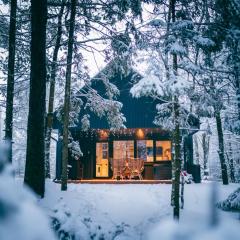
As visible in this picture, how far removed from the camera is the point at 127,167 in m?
17.7

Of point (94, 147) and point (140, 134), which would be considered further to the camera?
point (94, 147)

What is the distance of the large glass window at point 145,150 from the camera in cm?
2035

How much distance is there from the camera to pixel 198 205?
1098 centimetres

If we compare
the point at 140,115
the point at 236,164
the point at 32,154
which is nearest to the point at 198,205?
the point at 32,154

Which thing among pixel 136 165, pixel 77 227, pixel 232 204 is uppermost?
pixel 136 165

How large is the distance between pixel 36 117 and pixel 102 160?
12730mm

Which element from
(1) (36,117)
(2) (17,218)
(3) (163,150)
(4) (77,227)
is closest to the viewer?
(2) (17,218)

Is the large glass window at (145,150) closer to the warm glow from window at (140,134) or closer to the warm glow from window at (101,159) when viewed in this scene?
the warm glow from window at (140,134)

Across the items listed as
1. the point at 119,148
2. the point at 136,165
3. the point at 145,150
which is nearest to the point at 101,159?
the point at 119,148

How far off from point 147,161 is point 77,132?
4.76 metres

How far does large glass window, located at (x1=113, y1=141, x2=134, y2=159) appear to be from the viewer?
20.6 meters

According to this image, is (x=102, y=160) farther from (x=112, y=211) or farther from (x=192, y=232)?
(x=192, y=232)

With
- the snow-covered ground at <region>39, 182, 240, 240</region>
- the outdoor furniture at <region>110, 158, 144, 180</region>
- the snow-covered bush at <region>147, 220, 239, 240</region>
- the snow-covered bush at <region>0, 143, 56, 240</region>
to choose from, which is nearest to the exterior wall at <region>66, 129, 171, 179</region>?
the outdoor furniture at <region>110, 158, 144, 180</region>

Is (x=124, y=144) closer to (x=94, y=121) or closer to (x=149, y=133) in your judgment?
(x=149, y=133)
